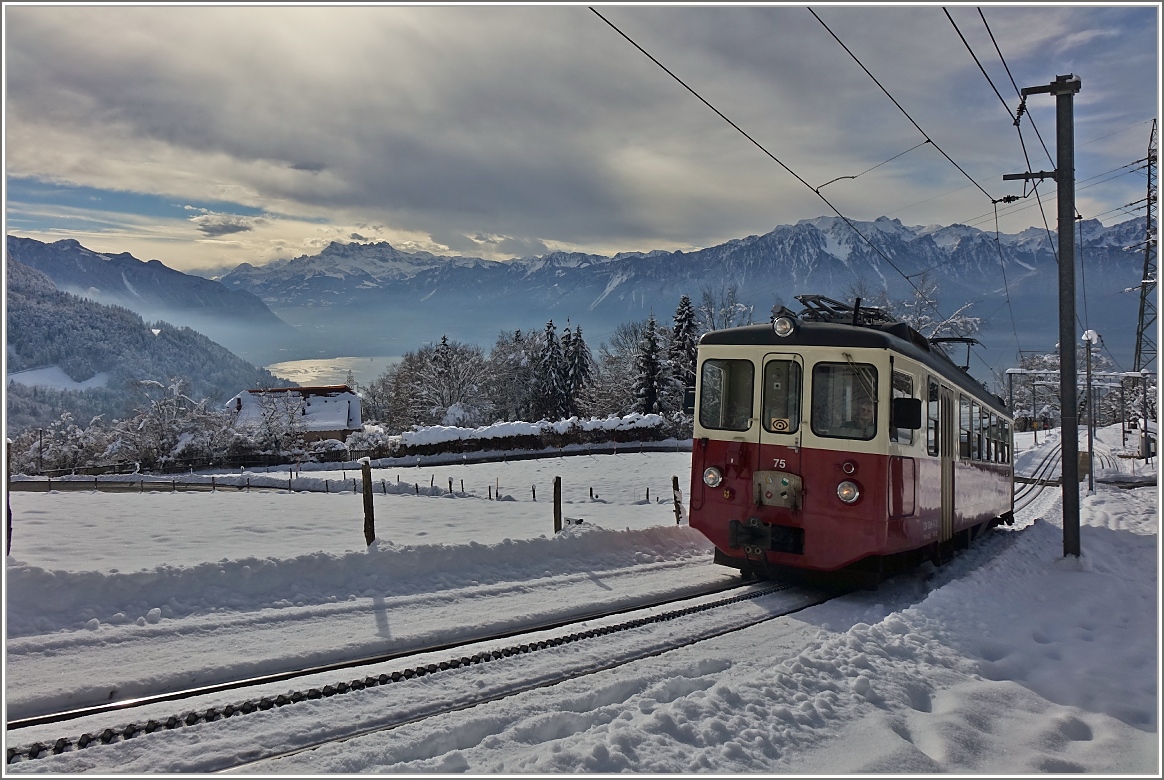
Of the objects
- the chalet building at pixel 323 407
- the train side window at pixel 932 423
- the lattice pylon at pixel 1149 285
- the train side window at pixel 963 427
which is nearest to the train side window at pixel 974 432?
the train side window at pixel 963 427

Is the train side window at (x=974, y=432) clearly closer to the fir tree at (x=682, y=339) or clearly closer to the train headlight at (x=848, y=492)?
the train headlight at (x=848, y=492)

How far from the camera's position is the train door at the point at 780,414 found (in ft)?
28.8

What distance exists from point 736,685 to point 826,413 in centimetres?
455

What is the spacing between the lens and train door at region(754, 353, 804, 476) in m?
8.79

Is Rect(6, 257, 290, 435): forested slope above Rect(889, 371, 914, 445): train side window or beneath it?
above

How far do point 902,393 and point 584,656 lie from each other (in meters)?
5.27

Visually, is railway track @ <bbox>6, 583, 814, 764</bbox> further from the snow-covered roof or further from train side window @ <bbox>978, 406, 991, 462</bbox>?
the snow-covered roof

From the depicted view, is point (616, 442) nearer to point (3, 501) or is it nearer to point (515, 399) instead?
point (515, 399)

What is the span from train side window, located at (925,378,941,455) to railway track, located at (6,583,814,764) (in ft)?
14.8

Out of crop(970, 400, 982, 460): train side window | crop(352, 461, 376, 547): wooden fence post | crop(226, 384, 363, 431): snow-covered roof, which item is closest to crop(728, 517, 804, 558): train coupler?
crop(352, 461, 376, 547): wooden fence post

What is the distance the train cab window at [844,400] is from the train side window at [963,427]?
3.95 metres

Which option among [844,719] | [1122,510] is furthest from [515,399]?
[844,719]

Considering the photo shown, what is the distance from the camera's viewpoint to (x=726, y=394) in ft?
A: 30.9

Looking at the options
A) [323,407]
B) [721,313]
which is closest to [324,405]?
[323,407]
